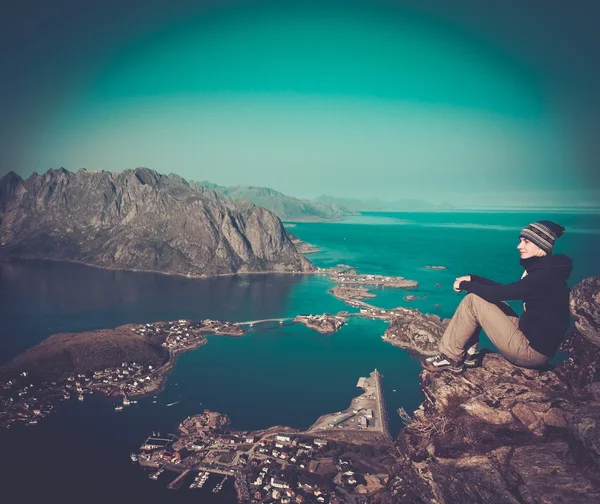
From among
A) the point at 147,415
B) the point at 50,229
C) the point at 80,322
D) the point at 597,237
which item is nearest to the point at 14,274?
the point at 50,229

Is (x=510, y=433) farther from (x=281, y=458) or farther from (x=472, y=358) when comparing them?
(x=281, y=458)

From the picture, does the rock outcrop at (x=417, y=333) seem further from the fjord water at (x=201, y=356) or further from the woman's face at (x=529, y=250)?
the woman's face at (x=529, y=250)

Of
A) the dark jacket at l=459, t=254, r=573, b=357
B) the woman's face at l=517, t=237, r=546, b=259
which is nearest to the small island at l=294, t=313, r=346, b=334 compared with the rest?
the dark jacket at l=459, t=254, r=573, b=357

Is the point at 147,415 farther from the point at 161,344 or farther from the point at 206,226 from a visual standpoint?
the point at 206,226

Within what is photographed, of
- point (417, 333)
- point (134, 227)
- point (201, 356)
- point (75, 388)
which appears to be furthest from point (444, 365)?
point (134, 227)

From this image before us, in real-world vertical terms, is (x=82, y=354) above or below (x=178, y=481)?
above

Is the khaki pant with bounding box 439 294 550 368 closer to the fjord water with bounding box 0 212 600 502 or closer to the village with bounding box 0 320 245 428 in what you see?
the fjord water with bounding box 0 212 600 502

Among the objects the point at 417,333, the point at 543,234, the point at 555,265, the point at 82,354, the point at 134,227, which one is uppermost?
the point at 543,234

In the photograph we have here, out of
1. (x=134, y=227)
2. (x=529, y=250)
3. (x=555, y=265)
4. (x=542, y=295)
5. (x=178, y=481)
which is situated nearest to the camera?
(x=555, y=265)
